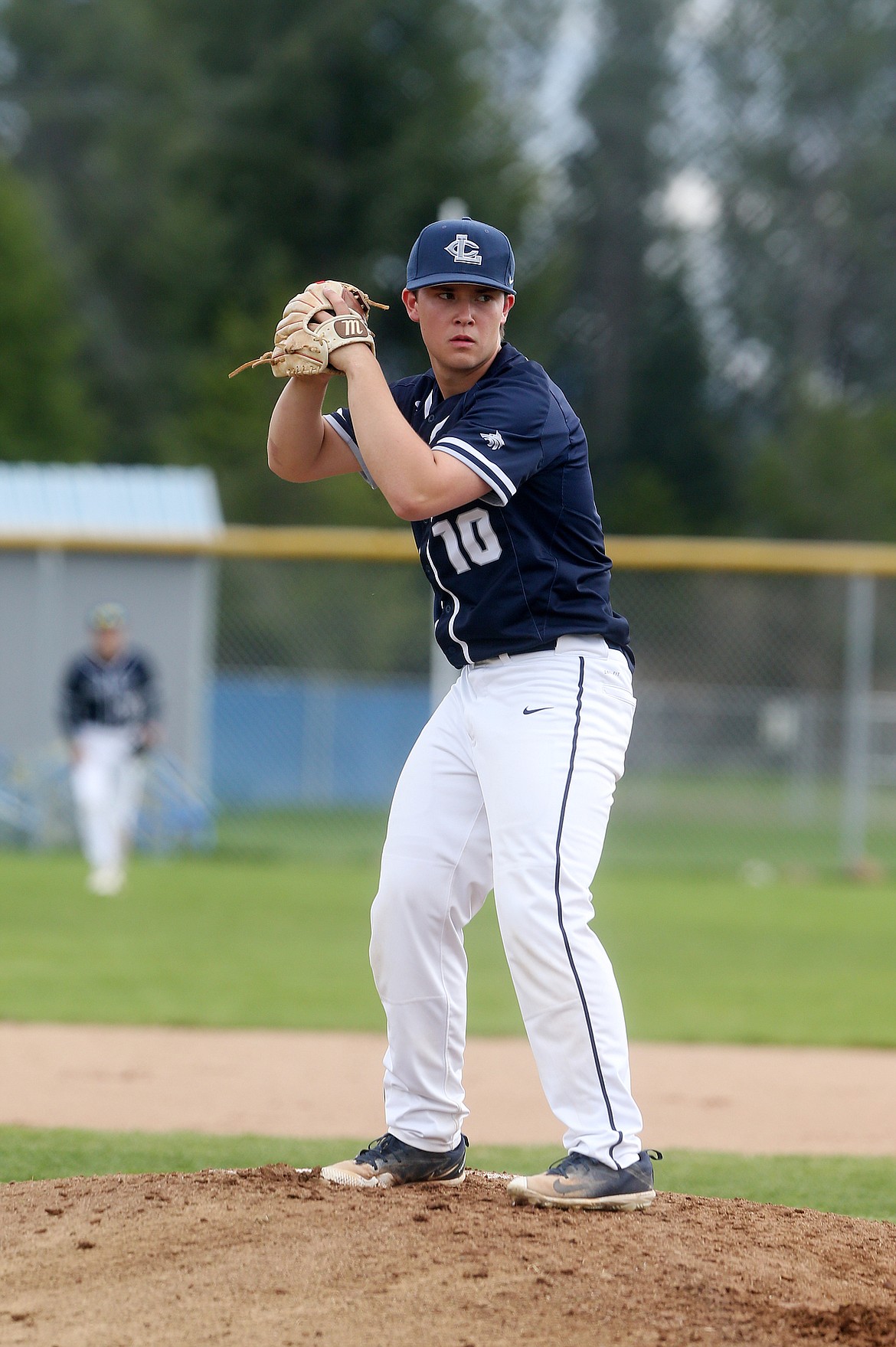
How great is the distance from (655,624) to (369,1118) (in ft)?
48.4

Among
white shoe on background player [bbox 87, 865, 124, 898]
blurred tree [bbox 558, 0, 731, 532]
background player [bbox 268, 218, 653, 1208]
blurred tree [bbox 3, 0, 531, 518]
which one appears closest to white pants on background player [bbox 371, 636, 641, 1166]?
background player [bbox 268, 218, 653, 1208]

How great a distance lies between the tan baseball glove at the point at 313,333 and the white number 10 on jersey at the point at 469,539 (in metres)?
0.41

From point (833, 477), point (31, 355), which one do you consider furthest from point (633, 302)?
point (31, 355)

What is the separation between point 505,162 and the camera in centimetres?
3169

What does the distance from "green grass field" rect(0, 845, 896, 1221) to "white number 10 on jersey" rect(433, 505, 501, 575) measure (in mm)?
1878

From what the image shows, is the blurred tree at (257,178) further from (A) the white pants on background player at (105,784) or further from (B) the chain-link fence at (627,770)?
(A) the white pants on background player at (105,784)

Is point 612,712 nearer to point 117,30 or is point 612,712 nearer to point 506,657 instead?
point 506,657

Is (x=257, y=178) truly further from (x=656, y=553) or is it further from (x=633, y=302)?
(x=656, y=553)

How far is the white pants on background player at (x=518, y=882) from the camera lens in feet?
10.7

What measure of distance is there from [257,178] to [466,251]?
29.9m

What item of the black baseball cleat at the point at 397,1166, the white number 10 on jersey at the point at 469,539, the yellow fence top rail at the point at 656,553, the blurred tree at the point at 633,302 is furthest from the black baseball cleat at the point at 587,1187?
the blurred tree at the point at 633,302

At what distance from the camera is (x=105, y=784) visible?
36.4 ft

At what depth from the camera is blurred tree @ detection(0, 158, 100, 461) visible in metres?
29.8

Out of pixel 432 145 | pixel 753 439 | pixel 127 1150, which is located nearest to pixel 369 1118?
pixel 127 1150
